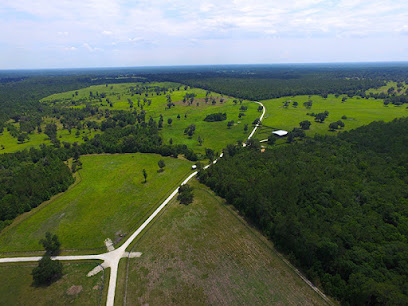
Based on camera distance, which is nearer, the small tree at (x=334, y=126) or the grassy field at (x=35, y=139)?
the grassy field at (x=35, y=139)

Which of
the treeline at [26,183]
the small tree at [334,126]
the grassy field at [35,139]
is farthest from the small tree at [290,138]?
the grassy field at [35,139]

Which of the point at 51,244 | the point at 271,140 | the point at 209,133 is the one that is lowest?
the point at 209,133

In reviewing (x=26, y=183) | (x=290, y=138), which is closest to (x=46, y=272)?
(x=26, y=183)

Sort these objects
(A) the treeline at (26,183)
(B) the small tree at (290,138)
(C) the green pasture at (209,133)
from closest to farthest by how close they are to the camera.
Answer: (A) the treeline at (26,183)
(B) the small tree at (290,138)
(C) the green pasture at (209,133)

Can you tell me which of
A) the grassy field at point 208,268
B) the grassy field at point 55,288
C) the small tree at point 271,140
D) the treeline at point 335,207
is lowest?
the grassy field at point 55,288

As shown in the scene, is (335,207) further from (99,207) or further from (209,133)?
(209,133)

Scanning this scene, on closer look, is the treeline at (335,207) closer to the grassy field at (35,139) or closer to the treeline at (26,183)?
the treeline at (26,183)

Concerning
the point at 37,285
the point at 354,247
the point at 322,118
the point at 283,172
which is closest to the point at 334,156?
the point at 283,172
